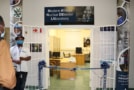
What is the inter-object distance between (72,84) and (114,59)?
2.22m

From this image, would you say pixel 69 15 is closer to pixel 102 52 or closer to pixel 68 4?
pixel 68 4

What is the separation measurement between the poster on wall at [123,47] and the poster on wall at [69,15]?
104 centimetres

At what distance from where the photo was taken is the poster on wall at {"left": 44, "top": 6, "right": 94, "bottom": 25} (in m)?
6.90

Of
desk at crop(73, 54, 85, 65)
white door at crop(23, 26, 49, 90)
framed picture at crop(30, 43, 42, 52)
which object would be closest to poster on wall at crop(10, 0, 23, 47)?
white door at crop(23, 26, 49, 90)

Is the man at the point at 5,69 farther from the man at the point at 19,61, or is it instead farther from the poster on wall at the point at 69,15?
the poster on wall at the point at 69,15

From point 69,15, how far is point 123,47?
6.85ft

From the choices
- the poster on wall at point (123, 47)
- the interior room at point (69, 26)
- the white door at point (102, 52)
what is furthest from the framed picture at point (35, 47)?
the poster on wall at point (123, 47)

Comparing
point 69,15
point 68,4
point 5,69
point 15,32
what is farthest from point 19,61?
point 68,4

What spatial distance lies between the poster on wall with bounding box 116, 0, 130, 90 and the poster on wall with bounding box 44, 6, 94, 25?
1043 millimetres

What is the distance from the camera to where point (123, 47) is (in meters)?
→ 6.19

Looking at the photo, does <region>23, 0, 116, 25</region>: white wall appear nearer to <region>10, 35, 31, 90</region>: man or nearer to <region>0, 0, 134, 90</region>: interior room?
<region>0, 0, 134, 90</region>: interior room

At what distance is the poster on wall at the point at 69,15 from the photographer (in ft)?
22.6

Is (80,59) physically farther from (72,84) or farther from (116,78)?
(116,78)

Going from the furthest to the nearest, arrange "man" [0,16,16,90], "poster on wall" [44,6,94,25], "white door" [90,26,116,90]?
"poster on wall" [44,6,94,25] < "white door" [90,26,116,90] < "man" [0,16,16,90]
